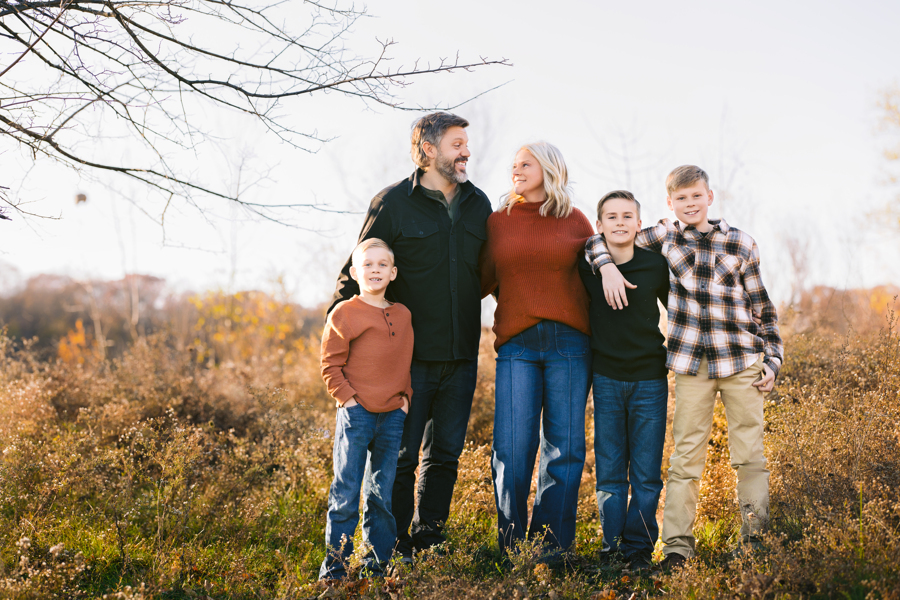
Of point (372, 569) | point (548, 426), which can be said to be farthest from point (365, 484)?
point (548, 426)

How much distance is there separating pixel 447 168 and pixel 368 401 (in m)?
1.36

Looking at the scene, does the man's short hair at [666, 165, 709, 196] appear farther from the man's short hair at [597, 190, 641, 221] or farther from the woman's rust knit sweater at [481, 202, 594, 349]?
the woman's rust knit sweater at [481, 202, 594, 349]

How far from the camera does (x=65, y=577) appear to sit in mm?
2822

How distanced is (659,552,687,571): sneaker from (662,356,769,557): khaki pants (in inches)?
1.1

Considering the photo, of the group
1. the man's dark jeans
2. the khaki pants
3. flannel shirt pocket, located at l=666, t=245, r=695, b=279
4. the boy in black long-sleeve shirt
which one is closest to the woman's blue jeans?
the boy in black long-sleeve shirt

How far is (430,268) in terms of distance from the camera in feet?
10.7

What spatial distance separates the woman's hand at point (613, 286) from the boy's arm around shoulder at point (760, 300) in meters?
0.68

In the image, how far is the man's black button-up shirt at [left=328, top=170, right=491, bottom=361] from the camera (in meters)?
3.23

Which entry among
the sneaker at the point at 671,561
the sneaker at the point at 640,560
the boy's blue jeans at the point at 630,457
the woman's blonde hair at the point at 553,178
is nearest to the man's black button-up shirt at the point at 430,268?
the woman's blonde hair at the point at 553,178

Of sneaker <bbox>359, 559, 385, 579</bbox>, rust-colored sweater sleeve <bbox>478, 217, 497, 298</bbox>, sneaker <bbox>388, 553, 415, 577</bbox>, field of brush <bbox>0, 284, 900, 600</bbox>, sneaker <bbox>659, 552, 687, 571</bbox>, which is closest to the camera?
field of brush <bbox>0, 284, 900, 600</bbox>

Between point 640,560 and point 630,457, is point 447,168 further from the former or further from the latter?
point 640,560

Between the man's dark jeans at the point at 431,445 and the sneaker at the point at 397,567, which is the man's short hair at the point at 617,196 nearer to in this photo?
the man's dark jeans at the point at 431,445

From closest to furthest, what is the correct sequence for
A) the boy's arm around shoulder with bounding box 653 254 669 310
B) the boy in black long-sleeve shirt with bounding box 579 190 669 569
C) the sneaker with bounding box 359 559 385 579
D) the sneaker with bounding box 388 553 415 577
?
1. the sneaker with bounding box 388 553 415 577
2. the sneaker with bounding box 359 559 385 579
3. the boy in black long-sleeve shirt with bounding box 579 190 669 569
4. the boy's arm around shoulder with bounding box 653 254 669 310

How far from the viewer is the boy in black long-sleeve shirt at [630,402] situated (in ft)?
10.3
